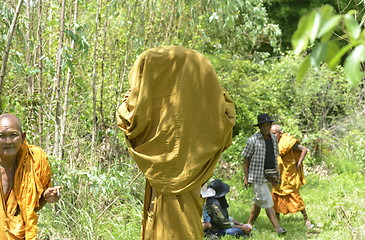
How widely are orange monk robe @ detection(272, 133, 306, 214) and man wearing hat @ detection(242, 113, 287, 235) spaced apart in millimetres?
769

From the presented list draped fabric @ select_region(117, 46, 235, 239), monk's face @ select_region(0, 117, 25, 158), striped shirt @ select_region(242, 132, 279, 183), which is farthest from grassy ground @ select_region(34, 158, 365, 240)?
monk's face @ select_region(0, 117, 25, 158)

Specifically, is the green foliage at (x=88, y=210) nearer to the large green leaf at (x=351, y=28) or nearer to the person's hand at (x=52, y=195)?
the person's hand at (x=52, y=195)

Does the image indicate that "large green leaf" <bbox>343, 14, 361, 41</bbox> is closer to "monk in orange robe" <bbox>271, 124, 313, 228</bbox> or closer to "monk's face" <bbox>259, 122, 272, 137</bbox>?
"monk's face" <bbox>259, 122, 272, 137</bbox>

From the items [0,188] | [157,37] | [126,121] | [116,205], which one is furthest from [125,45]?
[0,188]

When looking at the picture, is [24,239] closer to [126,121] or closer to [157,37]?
[126,121]

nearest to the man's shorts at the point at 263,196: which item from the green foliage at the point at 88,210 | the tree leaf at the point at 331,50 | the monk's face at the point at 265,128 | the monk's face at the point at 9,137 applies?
the monk's face at the point at 265,128

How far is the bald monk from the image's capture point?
13.8 feet

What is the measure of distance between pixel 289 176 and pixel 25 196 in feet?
19.3

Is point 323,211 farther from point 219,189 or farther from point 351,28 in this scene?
point 351,28

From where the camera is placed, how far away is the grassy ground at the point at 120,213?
6371 mm

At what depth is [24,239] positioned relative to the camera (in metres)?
4.25

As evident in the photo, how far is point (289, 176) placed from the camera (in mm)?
9242

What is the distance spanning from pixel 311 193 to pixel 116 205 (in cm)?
492

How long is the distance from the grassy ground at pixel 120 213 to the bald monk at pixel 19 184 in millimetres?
1521
